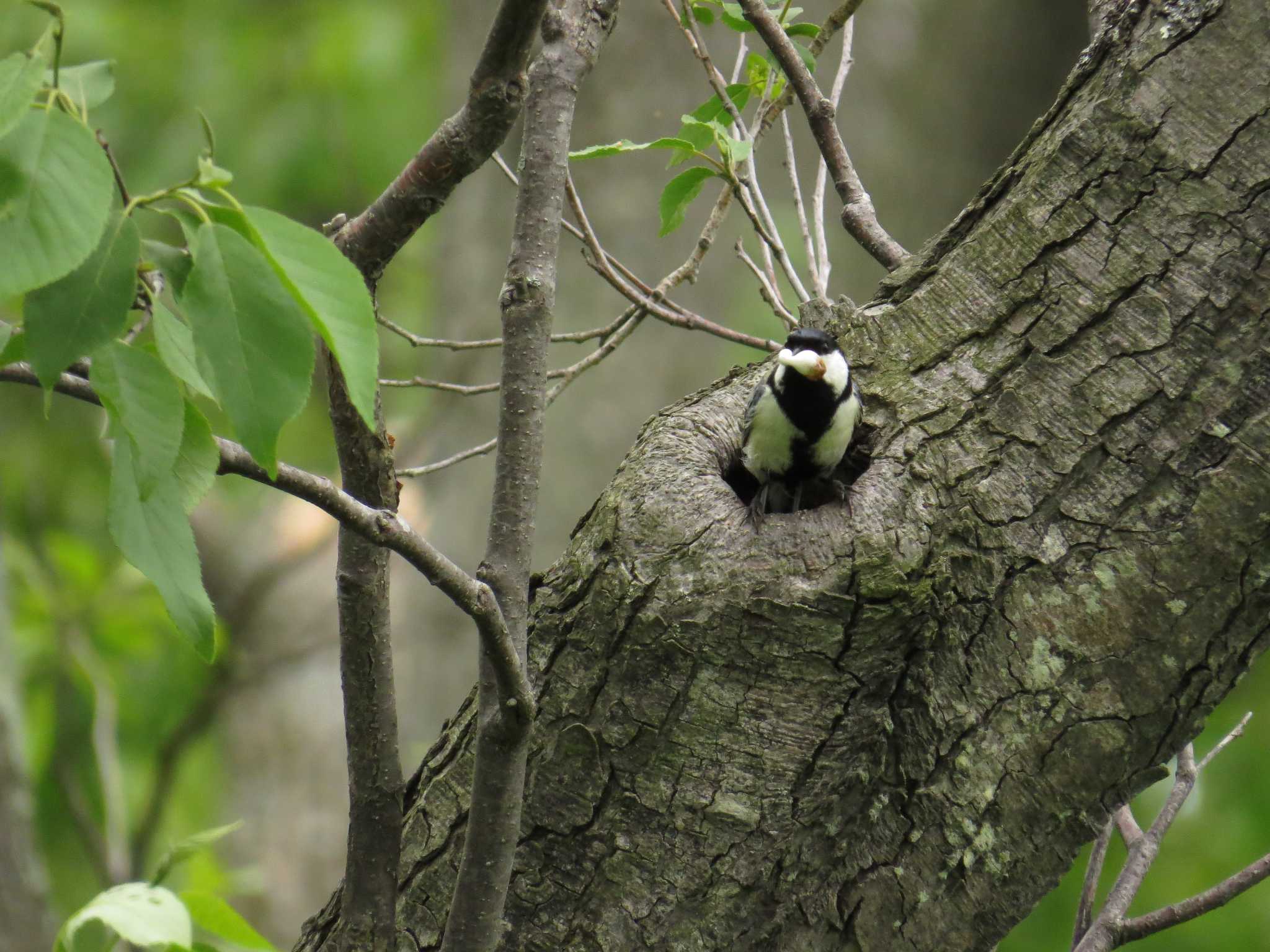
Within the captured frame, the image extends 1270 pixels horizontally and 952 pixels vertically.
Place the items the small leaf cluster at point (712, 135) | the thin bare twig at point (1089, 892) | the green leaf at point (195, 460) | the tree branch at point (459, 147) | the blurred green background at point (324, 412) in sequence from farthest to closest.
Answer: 1. the blurred green background at point (324, 412)
2. the thin bare twig at point (1089, 892)
3. the small leaf cluster at point (712, 135)
4. the tree branch at point (459, 147)
5. the green leaf at point (195, 460)

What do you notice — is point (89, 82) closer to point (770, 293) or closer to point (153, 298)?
point (153, 298)

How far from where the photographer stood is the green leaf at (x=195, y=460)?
1.14 meters

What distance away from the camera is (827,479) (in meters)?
2.38

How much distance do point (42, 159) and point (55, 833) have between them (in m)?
4.98

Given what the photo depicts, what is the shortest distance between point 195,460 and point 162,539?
4.1 inches

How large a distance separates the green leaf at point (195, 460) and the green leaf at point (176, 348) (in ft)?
0.08

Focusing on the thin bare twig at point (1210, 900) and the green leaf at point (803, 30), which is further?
the green leaf at point (803, 30)

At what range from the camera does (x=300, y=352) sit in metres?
1.02

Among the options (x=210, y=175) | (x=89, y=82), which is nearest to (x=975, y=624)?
(x=210, y=175)

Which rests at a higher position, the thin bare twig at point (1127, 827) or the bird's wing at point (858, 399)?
the bird's wing at point (858, 399)

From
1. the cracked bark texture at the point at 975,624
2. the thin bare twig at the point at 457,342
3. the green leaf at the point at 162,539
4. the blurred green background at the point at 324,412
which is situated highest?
the blurred green background at the point at 324,412

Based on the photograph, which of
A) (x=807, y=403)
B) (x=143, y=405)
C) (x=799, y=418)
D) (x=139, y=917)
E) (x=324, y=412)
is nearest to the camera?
(x=143, y=405)

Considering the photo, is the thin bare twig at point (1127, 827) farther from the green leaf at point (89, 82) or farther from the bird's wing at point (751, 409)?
the green leaf at point (89, 82)

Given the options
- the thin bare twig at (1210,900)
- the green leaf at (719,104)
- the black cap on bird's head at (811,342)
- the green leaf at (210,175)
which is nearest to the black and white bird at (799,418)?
the black cap on bird's head at (811,342)
